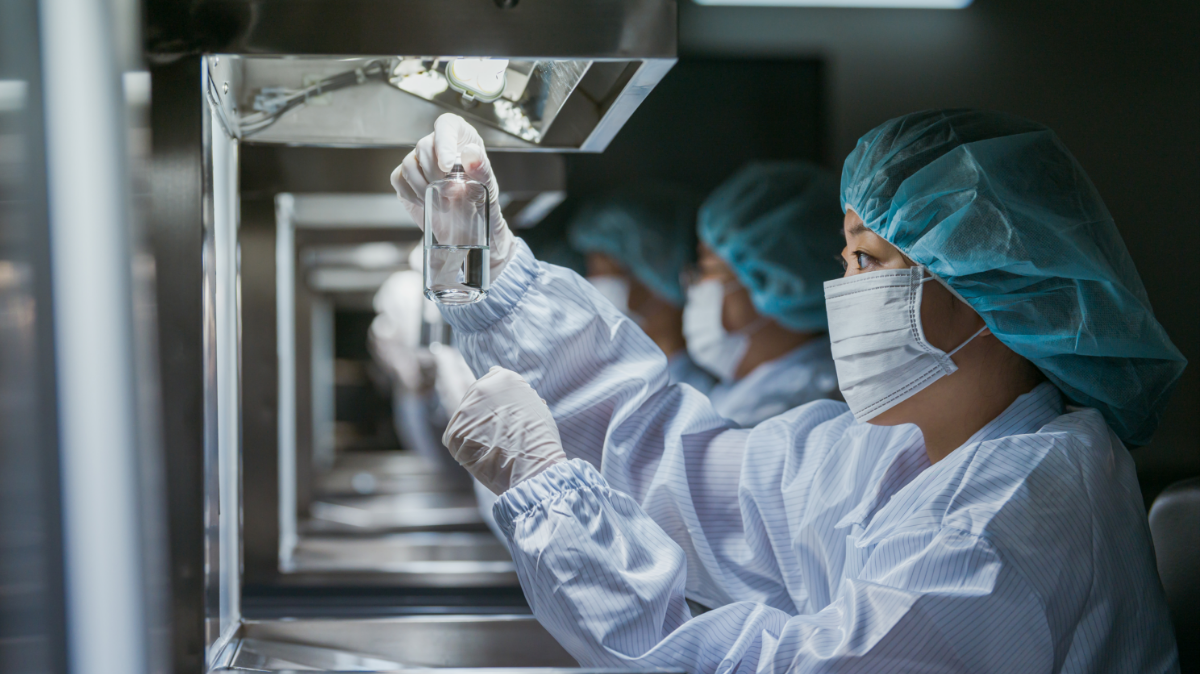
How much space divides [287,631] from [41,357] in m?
0.60

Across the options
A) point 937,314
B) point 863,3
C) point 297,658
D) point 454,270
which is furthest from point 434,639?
point 863,3

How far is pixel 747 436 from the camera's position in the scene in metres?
1.12

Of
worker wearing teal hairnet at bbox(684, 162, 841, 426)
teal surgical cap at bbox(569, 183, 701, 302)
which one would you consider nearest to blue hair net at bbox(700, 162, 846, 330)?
worker wearing teal hairnet at bbox(684, 162, 841, 426)

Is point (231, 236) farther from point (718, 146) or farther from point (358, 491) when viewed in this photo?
point (358, 491)

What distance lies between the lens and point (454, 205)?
32.6 inches

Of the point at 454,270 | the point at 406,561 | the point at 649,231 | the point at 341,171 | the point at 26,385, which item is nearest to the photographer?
the point at 26,385

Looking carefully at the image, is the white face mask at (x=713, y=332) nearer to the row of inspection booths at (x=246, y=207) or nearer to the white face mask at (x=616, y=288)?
the white face mask at (x=616, y=288)

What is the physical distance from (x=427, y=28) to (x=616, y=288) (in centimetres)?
174

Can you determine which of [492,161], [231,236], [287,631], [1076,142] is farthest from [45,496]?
[1076,142]

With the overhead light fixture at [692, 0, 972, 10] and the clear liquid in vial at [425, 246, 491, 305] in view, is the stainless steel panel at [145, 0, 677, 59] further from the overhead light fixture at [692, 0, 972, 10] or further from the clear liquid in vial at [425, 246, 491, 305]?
the overhead light fixture at [692, 0, 972, 10]

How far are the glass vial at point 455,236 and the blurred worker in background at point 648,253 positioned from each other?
1.44 meters

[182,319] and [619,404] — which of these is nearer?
[182,319]

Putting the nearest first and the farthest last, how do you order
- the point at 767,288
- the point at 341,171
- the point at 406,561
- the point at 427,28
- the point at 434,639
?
1. the point at 427,28
2. the point at 434,639
3. the point at 341,171
4. the point at 406,561
5. the point at 767,288

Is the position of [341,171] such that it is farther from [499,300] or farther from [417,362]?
[417,362]
